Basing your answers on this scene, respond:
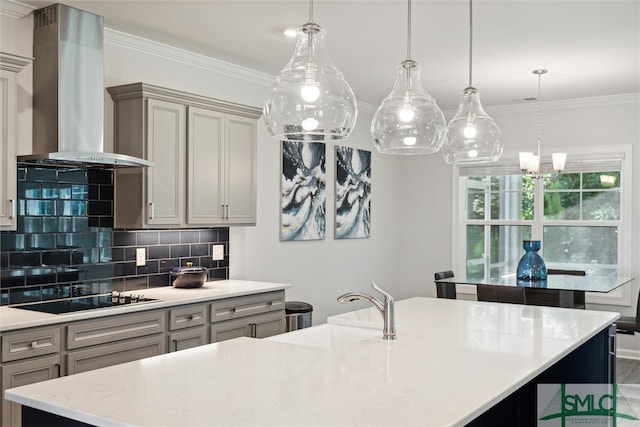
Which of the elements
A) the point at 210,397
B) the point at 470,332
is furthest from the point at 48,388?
the point at 470,332

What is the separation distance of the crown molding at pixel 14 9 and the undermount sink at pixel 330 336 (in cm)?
252

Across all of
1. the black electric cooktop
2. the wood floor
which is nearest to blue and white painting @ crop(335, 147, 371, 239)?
the wood floor

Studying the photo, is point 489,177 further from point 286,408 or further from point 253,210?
point 286,408

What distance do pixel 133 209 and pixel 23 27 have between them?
50.1 inches

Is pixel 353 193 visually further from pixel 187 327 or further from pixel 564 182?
pixel 187 327

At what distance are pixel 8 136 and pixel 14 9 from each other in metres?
0.81

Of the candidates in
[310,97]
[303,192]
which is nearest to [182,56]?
[303,192]

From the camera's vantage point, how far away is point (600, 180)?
21.5 feet

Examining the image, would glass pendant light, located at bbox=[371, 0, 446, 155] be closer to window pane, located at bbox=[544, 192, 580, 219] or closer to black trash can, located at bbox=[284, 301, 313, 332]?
black trash can, located at bbox=[284, 301, 313, 332]

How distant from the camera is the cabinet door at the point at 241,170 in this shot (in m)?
4.76

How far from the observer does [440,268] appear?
24.7ft

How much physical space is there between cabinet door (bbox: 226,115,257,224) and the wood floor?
3440 millimetres

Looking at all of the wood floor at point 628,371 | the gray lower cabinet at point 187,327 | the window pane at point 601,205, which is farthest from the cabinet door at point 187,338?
the window pane at point 601,205

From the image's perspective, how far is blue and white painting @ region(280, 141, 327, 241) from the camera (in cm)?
582
